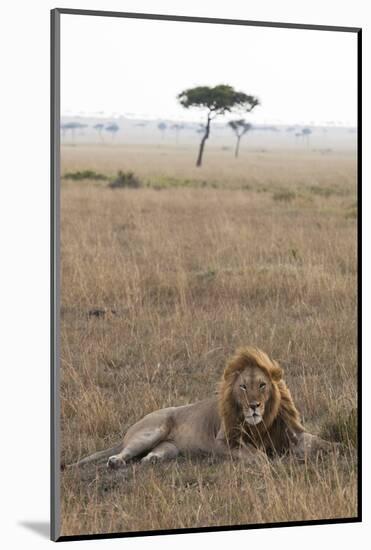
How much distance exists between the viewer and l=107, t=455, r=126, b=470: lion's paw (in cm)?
583

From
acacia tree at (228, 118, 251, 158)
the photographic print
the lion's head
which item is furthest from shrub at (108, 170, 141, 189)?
the lion's head

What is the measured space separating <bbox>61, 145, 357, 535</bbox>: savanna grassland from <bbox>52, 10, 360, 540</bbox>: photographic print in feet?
0.04

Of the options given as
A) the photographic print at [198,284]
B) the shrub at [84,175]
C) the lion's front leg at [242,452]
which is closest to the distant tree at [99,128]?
the photographic print at [198,284]

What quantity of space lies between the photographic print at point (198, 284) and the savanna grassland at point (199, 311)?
13 millimetres

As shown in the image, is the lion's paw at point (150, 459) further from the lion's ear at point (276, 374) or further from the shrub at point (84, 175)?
the shrub at point (84, 175)

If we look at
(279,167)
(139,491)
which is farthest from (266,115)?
(139,491)

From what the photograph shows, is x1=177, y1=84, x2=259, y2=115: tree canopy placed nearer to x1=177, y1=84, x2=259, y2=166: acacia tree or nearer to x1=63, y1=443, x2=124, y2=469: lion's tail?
x1=177, y1=84, x2=259, y2=166: acacia tree

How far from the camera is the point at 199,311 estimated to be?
309 inches

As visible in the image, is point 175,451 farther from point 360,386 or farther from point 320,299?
point 320,299

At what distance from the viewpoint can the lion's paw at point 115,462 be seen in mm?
5832

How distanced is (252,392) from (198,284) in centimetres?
237

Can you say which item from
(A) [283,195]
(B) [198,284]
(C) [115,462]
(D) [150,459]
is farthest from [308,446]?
(A) [283,195]

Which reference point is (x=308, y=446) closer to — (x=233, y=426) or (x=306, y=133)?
(x=233, y=426)

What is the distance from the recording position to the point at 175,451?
19.5 feet
